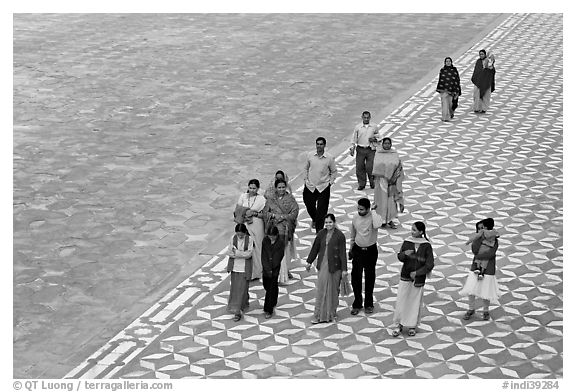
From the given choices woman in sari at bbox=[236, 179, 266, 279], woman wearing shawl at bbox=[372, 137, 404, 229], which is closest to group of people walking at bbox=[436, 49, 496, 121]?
woman wearing shawl at bbox=[372, 137, 404, 229]

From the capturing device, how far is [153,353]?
11523 millimetres

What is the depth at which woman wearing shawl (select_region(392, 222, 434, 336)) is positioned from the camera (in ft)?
38.3

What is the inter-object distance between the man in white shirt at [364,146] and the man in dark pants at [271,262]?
412cm

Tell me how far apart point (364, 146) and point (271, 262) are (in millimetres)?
4526

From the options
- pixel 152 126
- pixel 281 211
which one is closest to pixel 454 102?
pixel 152 126

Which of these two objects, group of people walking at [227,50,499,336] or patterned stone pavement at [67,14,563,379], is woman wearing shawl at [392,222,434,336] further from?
patterned stone pavement at [67,14,563,379]

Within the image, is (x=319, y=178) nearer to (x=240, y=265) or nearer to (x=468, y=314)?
(x=240, y=265)

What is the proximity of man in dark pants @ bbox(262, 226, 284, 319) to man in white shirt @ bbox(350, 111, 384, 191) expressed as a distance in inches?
162

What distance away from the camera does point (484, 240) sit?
1211 cm

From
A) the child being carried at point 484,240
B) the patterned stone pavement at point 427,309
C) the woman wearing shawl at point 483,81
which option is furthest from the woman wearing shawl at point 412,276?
the woman wearing shawl at point 483,81

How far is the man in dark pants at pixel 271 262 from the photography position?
1223 centimetres

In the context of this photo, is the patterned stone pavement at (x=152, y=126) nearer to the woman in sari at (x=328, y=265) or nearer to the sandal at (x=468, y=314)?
the woman in sari at (x=328, y=265)

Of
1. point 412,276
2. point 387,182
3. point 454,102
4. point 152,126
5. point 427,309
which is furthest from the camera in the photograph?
point 454,102

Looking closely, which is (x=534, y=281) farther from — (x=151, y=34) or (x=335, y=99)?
(x=151, y=34)
